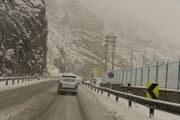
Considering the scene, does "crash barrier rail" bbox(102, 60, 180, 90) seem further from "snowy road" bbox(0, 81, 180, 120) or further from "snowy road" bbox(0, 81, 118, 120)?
"snowy road" bbox(0, 81, 118, 120)

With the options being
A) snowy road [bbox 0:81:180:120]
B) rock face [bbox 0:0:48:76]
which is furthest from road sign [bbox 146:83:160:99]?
rock face [bbox 0:0:48:76]

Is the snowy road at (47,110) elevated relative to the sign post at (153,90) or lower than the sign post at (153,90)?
lower

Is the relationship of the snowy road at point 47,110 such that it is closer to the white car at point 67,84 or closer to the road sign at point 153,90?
the road sign at point 153,90

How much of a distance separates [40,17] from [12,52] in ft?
66.5

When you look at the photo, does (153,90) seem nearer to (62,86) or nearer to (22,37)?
(62,86)

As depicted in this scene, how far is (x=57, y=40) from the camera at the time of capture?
627 feet

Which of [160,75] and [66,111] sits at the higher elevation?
[160,75]

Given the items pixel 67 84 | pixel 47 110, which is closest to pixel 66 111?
pixel 47 110

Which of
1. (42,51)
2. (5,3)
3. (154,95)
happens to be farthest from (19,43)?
(154,95)

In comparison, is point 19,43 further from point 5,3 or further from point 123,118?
point 123,118

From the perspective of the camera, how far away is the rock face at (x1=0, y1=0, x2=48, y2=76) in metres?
61.0

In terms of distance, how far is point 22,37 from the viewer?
68875mm

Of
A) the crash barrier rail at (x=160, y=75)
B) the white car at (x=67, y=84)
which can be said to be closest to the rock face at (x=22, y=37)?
the crash barrier rail at (x=160, y=75)

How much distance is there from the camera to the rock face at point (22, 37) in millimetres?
60969
